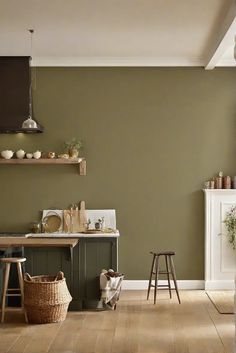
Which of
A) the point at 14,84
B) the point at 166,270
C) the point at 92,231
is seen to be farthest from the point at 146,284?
the point at 14,84

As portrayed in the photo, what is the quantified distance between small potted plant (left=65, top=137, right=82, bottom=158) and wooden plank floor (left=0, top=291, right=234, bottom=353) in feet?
6.45

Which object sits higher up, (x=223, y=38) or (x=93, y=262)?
(x=223, y=38)

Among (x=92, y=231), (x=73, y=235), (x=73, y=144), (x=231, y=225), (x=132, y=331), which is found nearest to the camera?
(x=132, y=331)

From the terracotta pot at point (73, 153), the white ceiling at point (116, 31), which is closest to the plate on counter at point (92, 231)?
the terracotta pot at point (73, 153)

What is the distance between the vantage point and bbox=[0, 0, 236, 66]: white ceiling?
19.8ft

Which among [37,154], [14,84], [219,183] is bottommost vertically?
[219,183]

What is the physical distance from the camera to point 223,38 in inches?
270

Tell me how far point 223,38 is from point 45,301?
3220mm

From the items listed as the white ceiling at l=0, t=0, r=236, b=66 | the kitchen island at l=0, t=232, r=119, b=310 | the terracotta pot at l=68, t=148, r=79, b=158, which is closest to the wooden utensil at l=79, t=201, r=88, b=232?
the terracotta pot at l=68, t=148, r=79, b=158

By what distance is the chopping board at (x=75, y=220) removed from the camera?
8.55m

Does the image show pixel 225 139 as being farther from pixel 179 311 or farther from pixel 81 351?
pixel 81 351

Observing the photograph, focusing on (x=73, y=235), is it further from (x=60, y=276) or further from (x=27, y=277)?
(x=27, y=277)

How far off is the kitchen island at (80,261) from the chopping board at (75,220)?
0.77 meters

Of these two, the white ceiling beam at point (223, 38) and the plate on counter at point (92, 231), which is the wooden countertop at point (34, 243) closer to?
the plate on counter at point (92, 231)
